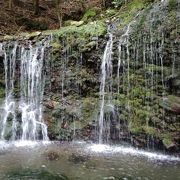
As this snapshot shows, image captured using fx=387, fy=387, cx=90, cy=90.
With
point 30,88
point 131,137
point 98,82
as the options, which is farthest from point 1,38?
point 131,137

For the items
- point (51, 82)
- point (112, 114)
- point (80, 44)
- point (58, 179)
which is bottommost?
point (58, 179)

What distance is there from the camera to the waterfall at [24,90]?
11.7m

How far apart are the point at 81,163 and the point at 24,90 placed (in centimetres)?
457

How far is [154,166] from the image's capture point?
29.7 feet

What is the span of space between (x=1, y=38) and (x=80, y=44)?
3253 mm

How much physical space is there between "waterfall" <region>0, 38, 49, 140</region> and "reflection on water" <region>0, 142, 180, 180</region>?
2.67ft

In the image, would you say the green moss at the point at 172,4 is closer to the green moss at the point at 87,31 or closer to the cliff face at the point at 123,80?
the cliff face at the point at 123,80

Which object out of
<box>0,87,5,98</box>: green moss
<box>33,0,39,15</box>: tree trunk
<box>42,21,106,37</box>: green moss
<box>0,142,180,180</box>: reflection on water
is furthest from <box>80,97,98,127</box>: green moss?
<box>33,0,39,15</box>: tree trunk

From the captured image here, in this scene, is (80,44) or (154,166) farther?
(80,44)

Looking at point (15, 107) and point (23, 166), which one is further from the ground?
point (15, 107)

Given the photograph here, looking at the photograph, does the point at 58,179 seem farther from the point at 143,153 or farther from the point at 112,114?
the point at 112,114

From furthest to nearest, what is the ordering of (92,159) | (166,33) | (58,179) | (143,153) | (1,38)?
(1,38)
(166,33)
(143,153)
(92,159)
(58,179)

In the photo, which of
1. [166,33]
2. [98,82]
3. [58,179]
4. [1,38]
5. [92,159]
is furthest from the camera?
[1,38]

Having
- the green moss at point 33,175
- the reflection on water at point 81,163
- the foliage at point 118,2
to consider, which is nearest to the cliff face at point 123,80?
the reflection on water at point 81,163
